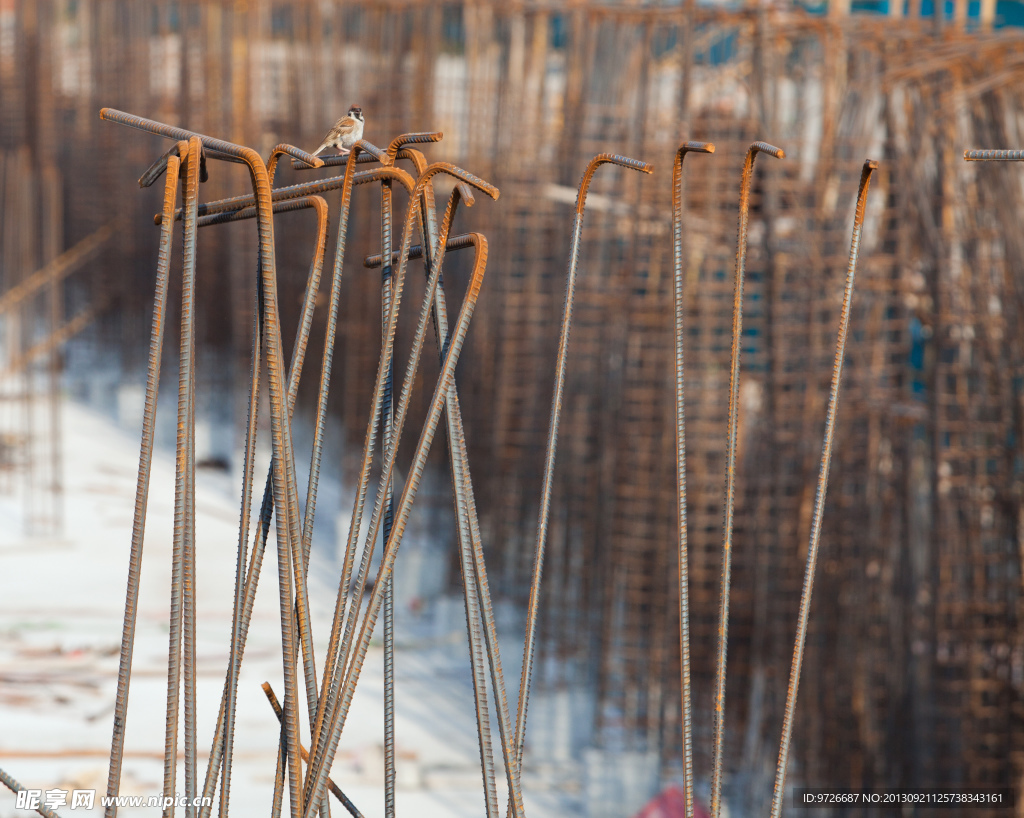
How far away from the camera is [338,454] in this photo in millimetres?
7184

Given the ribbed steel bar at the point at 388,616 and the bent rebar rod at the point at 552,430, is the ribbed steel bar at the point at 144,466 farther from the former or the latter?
the bent rebar rod at the point at 552,430

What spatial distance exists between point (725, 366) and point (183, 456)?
3.42 meters

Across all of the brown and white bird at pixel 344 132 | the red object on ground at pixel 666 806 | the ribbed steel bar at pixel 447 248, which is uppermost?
the brown and white bird at pixel 344 132

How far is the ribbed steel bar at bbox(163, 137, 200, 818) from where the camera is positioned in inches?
47.3

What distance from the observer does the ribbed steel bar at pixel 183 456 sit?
1.20m

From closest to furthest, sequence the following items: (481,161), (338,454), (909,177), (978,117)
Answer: (978,117) < (909,177) < (481,161) < (338,454)

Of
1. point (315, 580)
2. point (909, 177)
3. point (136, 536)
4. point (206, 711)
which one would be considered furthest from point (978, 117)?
point (315, 580)

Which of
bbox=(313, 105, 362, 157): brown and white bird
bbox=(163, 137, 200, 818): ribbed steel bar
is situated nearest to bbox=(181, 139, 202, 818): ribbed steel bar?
bbox=(163, 137, 200, 818): ribbed steel bar

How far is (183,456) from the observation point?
124 centimetres

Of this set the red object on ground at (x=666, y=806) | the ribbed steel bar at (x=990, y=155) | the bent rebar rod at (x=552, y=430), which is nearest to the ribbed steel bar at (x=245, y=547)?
the bent rebar rod at (x=552, y=430)

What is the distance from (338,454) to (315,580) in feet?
6.65

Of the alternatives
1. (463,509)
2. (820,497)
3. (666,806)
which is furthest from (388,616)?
(666,806)

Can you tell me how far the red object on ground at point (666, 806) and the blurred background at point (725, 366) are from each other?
9 cm

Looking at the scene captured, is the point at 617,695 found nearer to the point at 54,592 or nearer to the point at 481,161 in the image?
the point at 54,592
